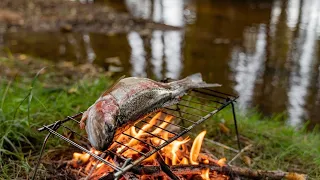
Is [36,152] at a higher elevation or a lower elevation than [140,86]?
lower

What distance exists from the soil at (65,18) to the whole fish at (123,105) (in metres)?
6.00

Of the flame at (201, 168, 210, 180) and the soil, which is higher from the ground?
the soil

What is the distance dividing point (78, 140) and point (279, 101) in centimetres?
306

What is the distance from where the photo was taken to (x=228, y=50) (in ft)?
23.3

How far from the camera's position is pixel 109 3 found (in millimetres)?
10516

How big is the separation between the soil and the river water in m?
0.37

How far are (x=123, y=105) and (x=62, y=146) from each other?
1181 mm

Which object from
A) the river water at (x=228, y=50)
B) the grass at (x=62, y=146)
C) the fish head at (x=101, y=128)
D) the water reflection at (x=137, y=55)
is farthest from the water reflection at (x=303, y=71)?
the fish head at (x=101, y=128)

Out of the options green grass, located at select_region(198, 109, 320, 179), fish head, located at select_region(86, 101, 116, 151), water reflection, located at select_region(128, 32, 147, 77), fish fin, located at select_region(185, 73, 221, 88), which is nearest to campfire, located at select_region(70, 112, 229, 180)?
fish fin, located at select_region(185, 73, 221, 88)

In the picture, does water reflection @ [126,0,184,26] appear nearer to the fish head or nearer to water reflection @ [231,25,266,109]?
water reflection @ [231,25,266,109]

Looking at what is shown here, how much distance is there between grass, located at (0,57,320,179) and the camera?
2.98 meters

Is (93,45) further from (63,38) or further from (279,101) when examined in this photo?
(279,101)

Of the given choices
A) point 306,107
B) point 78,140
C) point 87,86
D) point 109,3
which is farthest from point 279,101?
point 109,3

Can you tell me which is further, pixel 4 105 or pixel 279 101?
pixel 279 101
